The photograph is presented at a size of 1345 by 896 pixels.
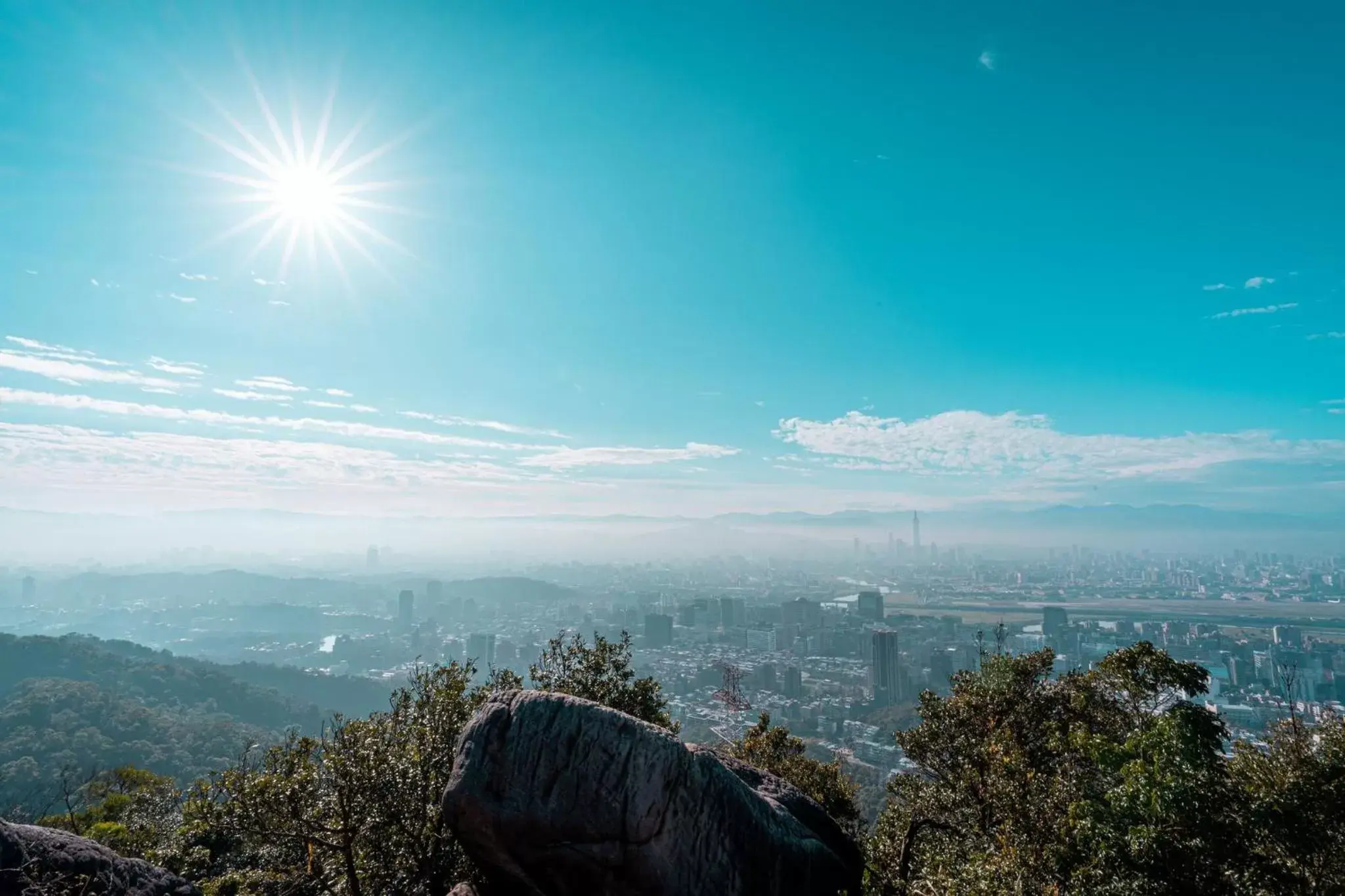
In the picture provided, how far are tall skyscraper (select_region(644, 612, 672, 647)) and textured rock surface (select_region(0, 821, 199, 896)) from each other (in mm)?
154853

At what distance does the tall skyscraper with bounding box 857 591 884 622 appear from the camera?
605 feet

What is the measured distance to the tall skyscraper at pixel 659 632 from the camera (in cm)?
16000

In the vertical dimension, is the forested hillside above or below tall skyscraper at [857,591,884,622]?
below

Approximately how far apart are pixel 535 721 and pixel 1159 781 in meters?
11.0

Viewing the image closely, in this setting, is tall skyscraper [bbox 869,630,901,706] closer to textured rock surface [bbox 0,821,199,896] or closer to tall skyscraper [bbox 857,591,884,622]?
tall skyscraper [bbox 857,591,884,622]

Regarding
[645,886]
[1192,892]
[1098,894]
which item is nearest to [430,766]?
[645,886]

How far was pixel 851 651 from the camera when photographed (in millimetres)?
150750

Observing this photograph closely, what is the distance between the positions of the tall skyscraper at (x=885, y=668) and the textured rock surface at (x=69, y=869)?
112 metres

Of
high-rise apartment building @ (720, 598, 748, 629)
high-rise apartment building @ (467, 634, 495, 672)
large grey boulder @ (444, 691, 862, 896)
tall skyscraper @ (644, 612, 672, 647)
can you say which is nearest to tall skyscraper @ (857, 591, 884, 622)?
high-rise apartment building @ (720, 598, 748, 629)

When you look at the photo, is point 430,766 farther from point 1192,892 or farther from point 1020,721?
point 1020,721

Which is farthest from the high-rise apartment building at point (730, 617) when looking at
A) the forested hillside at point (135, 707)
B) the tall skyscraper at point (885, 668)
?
the forested hillside at point (135, 707)

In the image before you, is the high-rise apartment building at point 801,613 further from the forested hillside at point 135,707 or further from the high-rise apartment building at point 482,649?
the forested hillside at point 135,707

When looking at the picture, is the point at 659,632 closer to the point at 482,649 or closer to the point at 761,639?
the point at 761,639

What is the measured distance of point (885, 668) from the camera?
354 feet
